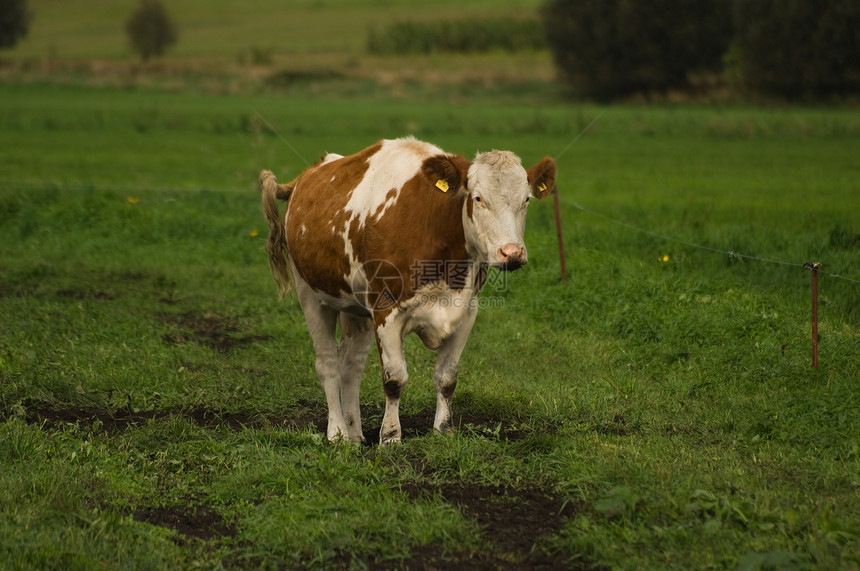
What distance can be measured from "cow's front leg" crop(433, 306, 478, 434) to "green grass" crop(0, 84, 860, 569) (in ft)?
1.10

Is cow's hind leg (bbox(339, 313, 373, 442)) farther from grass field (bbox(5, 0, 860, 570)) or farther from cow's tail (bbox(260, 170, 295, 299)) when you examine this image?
cow's tail (bbox(260, 170, 295, 299))

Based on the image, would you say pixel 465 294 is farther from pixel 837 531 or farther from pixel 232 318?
pixel 232 318

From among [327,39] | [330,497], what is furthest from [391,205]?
[327,39]

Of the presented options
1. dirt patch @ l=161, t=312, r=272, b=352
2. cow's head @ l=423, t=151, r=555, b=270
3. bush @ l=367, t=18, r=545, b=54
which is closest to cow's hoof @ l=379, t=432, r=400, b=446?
cow's head @ l=423, t=151, r=555, b=270

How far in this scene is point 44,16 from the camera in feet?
319

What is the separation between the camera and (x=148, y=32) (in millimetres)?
71812

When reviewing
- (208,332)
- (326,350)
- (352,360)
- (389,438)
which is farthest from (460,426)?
(208,332)

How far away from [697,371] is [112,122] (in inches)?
1249

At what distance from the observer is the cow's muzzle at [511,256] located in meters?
6.49

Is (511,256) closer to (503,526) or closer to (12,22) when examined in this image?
(503,526)

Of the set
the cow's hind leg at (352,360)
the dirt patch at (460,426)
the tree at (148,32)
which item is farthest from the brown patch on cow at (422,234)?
the tree at (148,32)

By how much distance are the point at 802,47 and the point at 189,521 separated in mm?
44926

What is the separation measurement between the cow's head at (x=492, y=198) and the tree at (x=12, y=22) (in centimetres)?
7211

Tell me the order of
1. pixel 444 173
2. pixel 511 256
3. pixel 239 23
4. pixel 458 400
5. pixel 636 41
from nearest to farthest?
pixel 511 256 < pixel 444 173 < pixel 458 400 < pixel 636 41 < pixel 239 23
